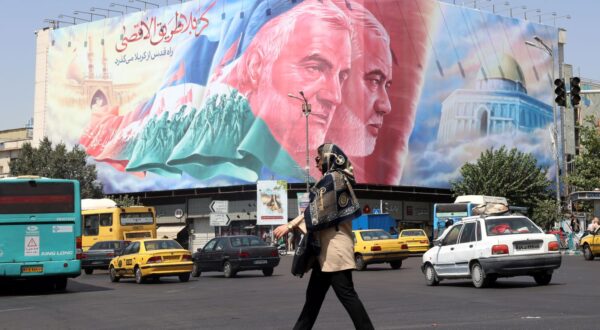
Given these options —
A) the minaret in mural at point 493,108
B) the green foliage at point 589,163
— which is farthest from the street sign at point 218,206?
the minaret in mural at point 493,108

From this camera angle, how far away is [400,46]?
73.2 metres

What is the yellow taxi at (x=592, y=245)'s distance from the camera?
110 feet

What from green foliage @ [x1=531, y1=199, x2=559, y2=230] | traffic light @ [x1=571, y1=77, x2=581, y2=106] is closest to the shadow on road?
traffic light @ [x1=571, y1=77, x2=581, y2=106]

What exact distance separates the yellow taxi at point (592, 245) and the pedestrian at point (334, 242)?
2743 centimetres

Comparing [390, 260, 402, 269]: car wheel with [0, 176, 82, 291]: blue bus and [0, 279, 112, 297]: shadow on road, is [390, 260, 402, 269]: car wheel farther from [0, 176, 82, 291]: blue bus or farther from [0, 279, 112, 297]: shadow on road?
[0, 176, 82, 291]: blue bus

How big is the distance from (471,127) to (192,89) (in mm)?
24351

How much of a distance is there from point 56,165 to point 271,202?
25.2m

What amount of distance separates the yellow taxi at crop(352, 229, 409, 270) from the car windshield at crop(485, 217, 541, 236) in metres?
11.8

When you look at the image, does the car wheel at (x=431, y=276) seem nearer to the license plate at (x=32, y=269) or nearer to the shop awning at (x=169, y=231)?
the license plate at (x=32, y=269)

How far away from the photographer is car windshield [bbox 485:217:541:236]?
19.2 m

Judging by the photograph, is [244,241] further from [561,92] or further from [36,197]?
[561,92]

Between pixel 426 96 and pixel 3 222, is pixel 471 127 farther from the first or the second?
pixel 3 222

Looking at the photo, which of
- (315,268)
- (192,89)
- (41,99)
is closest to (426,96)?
(192,89)

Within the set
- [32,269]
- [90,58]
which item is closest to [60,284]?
[32,269]
